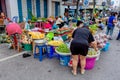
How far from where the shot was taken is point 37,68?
457 cm

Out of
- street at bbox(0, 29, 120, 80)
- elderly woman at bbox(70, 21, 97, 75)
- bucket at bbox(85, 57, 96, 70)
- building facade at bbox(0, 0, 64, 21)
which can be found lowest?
street at bbox(0, 29, 120, 80)

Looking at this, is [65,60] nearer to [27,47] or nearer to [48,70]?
[48,70]

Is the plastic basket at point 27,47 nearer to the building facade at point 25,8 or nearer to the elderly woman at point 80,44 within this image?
the elderly woman at point 80,44

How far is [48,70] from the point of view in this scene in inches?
176

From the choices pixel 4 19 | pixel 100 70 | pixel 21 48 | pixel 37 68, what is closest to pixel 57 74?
pixel 37 68

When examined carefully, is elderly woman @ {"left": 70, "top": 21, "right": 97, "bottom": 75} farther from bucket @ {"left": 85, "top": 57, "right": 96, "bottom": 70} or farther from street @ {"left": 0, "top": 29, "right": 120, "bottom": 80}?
street @ {"left": 0, "top": 29, "right": 120, "bottom": 80}

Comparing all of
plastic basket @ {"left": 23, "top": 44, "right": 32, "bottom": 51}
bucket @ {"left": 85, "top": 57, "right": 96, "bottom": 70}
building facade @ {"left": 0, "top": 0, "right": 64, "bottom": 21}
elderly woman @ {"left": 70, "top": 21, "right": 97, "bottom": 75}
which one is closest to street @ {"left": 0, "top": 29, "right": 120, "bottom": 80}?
bucket @ {"left": 85, "top": 57, "right": 96, "bottom": 70}

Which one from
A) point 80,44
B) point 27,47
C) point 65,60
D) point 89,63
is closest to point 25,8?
point 27,47

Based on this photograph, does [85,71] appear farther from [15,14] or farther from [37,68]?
[15,14]

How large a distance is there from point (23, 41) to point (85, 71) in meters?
3.13

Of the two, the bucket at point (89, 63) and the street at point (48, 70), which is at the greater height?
the bucket at point (89, 63)

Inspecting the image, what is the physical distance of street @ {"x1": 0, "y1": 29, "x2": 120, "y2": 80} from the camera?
4055 mm

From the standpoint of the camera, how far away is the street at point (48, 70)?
405 centimetres

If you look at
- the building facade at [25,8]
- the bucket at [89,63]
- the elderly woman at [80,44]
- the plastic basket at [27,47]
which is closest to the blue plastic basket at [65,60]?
the elderly woman at [80,44]
